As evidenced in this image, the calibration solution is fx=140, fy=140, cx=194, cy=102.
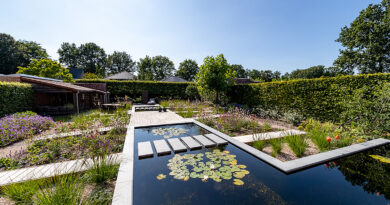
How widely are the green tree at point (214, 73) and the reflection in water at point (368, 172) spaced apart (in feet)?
27.4

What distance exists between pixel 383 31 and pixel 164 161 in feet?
83.3

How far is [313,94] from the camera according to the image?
6.74m

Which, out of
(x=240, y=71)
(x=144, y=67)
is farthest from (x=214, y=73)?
(x=240, y=71)

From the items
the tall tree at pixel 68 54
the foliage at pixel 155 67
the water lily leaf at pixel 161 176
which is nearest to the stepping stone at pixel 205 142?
the water lily leaf at pixel 161 176

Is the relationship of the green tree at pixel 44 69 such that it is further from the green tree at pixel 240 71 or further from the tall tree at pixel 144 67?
the green tree at pixel 240 71

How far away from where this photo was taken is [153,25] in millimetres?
9180

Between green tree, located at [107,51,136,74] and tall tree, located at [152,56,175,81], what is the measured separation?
867cm

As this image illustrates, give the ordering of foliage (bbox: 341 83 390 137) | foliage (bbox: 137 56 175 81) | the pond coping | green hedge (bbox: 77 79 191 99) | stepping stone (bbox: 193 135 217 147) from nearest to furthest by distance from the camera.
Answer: the pond coping < stepping stone (bbox: 193 135 217 147) < foliage (bbox: 341 83 390 137) < green hedge (bbox: 77 79 191 99) < foliage (bbox: 137 56 175 81)

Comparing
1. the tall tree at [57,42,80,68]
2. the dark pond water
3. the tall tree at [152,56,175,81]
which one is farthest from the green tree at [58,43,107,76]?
the dark pond water

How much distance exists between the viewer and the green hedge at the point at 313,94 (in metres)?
5.50

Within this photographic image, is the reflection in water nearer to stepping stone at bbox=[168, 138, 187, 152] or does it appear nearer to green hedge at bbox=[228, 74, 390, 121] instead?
green hedge at bbox=[228, 74, 390, 121]

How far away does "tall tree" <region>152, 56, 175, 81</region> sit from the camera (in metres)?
42.6

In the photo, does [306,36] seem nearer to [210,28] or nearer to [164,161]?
[210,28]

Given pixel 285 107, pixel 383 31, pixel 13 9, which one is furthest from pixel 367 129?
pixel 383 31
